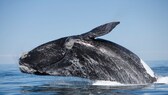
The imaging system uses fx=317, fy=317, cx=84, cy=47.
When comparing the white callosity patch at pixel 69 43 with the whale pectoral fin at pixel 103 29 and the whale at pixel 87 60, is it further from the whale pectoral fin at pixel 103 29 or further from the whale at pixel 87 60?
the whale pectoral fin at pixel 103 29

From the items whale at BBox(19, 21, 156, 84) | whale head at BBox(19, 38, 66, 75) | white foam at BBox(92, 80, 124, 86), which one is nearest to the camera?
whale head at BBox(19, 38, 66, 75)

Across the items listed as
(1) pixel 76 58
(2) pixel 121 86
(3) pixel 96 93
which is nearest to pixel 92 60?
(1) pixel 76 58

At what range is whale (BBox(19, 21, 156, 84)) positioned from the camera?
997 centimetres

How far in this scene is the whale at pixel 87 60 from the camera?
997cm

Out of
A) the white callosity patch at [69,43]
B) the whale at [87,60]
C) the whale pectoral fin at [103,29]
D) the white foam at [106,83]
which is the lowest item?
the white foam at [106,83]

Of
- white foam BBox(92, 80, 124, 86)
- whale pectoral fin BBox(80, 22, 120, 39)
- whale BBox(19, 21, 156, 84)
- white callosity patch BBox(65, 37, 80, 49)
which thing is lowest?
white foam BBox(92, 80, 124, 86)

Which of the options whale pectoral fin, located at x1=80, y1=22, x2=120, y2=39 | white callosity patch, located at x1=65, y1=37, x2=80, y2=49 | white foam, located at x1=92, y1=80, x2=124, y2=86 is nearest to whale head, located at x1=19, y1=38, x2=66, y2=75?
white callosity patch, located at x1=65, y1=37, x2=80, y2=49

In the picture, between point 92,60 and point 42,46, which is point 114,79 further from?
point 42,46

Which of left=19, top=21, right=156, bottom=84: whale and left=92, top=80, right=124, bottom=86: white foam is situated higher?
left=19, top=21, right=156, bottom=84: whale

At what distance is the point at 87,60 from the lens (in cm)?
1027

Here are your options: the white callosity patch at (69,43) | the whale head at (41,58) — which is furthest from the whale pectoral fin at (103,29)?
the whale head at (41,58)

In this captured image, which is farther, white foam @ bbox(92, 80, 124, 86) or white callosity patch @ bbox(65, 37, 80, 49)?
white foam @ bbox(92, 80, 124, 86)

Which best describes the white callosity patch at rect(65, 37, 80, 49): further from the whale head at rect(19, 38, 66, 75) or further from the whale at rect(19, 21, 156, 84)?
the whale head at rect(19, 38, 66, 75)

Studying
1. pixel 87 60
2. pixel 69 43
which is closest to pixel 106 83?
pixel 87 60
